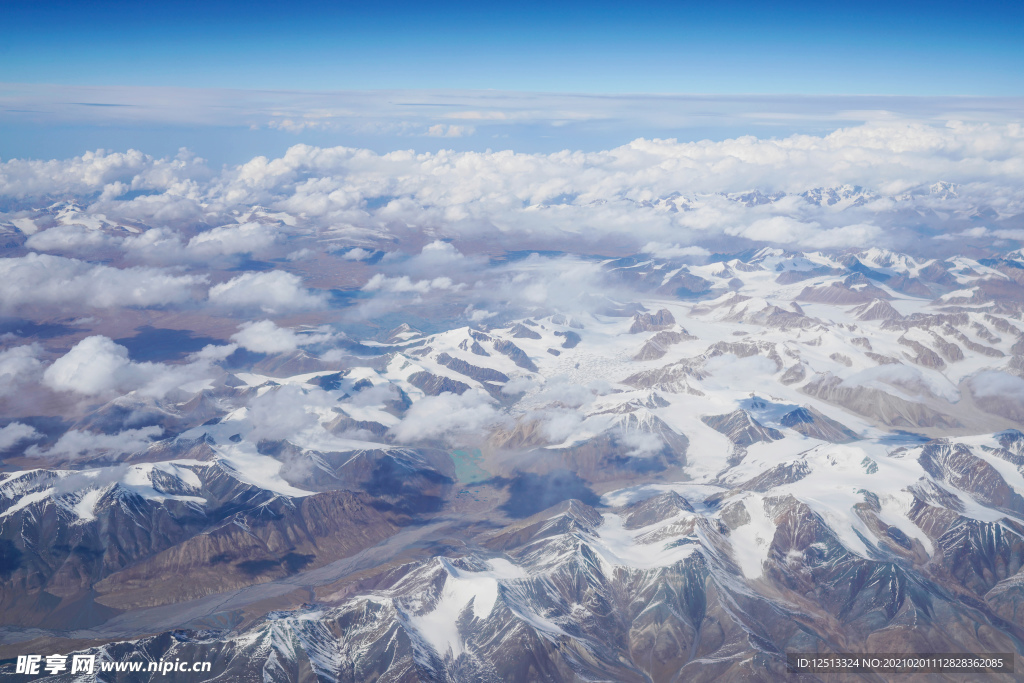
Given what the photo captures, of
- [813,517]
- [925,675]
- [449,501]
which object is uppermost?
[813,517]

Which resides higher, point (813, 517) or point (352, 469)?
point (813, 517)

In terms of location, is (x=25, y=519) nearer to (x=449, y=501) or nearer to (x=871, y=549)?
(x=449, y=501)

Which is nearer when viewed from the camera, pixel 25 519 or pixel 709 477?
pixel 25 519

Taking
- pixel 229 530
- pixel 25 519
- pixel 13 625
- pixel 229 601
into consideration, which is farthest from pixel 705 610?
pixel 25 519

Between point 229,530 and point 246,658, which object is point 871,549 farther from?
point 229,530

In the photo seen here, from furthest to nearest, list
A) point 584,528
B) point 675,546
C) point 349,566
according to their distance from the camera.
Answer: point 349,566 < point 584,528 < point 675,546

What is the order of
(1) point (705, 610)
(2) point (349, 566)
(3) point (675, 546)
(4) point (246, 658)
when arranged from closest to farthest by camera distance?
(4) point (246, 658) → (1) point (705, 610) → (3) point (675, 546) → (2) point (349, 566)

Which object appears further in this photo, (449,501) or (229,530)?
(449,501)

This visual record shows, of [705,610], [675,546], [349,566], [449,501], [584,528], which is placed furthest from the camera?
[449,501]

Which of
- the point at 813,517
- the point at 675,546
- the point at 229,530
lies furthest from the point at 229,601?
the point at 813,517
